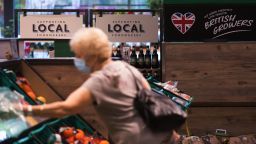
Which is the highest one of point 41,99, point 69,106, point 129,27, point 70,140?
point 129,27

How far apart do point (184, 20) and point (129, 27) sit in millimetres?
634

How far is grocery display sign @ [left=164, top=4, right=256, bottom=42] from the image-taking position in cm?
542

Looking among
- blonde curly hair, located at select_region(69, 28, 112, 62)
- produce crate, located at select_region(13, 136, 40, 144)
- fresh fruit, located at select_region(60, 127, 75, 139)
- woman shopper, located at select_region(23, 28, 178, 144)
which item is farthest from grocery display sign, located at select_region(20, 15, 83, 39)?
blonde curly hair, located at select_region(69, 28, 112, 62)

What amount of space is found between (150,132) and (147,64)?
287 centimetres

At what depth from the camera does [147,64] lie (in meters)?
5.45

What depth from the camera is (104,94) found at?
2428 mm

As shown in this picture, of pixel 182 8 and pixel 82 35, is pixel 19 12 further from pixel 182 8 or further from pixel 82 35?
pixel 82 35

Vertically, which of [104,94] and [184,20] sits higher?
[184,20]

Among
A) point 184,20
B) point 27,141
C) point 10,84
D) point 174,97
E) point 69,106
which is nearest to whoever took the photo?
point 69,106

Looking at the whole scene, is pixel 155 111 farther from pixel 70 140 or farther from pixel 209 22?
pixel 209 22

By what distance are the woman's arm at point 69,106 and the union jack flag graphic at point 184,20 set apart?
3209 millimetres

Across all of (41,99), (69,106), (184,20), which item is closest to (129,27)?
(184,20)

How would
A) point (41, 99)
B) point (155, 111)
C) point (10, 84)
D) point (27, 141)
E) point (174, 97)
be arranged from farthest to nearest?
point (174, 97)
point (41, 99)
point (10, 84)
point (27, 141)
point (155, 111)

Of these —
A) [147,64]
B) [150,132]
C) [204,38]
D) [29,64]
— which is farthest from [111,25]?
[150,132]
